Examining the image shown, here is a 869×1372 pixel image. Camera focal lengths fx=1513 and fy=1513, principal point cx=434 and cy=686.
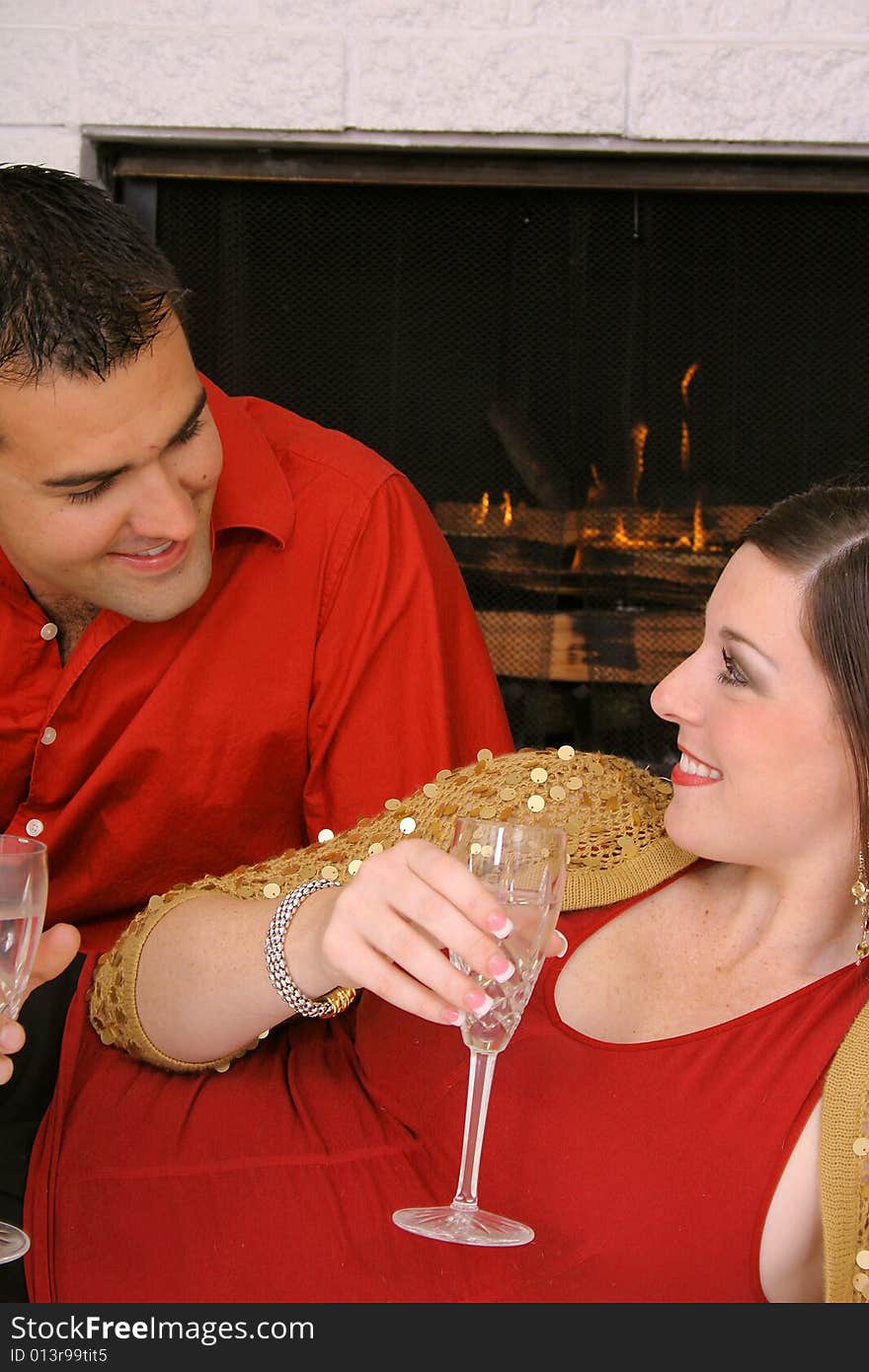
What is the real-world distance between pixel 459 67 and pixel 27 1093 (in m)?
1.81

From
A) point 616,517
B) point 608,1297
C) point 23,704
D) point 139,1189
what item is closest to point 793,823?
point 608,1297

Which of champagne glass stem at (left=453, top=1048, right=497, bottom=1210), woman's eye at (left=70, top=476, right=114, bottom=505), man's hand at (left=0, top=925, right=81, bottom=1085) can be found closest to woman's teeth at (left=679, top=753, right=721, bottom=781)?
champagne glass stem at (left=453, top=1048, right=497, bottom=1210)

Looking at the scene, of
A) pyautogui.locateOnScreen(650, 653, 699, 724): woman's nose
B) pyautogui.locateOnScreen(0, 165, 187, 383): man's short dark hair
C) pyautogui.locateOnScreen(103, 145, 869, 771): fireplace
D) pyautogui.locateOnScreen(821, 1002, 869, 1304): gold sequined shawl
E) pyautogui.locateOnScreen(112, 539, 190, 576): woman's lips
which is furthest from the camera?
pyautogui.locateOnScreen(103, 145, 869, 771): fireplace

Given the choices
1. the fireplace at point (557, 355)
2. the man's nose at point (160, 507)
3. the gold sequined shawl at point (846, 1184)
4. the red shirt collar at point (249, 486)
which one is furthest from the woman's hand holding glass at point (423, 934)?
the fireplace at point (557, 355)

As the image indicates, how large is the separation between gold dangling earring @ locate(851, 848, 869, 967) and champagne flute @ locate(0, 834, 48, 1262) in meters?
0.68

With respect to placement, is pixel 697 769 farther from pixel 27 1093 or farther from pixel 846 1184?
pixel 27 1093

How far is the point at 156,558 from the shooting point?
1.59m

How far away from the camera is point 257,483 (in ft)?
5.87

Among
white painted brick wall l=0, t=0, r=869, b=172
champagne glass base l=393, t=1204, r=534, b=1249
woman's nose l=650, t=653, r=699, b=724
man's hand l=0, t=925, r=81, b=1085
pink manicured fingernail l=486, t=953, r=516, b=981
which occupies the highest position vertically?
white painted brick wall l=0, t=0, r=869, b=172

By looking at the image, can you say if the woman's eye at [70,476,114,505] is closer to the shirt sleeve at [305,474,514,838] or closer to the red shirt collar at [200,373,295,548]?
the red shirt collar at [200,373,295,548]

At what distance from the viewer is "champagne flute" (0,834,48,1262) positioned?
1.03m

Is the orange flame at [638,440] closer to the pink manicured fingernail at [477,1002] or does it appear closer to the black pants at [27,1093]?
the black pants at [27,1093]

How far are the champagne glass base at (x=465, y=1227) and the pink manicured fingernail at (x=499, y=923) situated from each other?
0.69 ft
